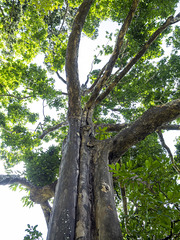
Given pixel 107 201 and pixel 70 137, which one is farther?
A: pixel 70 137

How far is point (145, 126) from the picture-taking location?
106 inches

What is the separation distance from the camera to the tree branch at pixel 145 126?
264 centimetres

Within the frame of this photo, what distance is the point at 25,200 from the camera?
5438 mm

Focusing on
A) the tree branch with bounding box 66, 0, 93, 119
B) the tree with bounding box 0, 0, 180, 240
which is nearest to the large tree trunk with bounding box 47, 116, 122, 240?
the tree with bounding box 0, 0, 180, 240

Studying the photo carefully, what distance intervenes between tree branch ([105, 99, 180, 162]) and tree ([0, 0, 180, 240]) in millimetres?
18

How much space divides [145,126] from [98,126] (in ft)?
7.15

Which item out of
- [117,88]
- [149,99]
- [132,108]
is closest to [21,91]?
[117,88]

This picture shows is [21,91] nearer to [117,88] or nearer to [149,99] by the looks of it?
[117,88]

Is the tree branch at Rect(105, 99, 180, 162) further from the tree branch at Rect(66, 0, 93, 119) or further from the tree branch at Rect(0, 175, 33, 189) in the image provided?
the tree branch at Rect(0, 175, 33, 189)

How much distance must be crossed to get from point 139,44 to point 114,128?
410 cm

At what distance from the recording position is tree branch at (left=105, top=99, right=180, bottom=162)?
2.64 metres

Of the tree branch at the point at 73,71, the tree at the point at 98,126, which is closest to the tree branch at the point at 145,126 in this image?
the tree at the point at 98,126

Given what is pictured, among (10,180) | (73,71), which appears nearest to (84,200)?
(73,71)

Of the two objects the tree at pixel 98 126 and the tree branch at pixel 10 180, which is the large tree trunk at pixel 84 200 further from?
the tree branch at pixel 10 180
